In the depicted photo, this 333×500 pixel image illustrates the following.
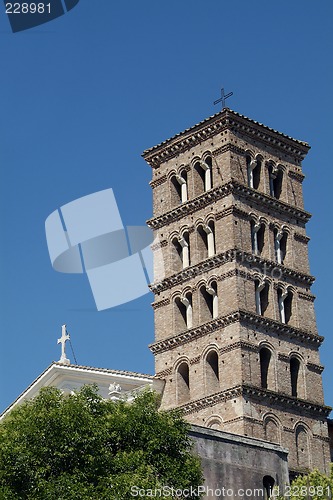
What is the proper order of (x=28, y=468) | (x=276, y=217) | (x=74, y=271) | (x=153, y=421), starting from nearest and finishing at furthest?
(x=28, y=468), (x=153, y=421), (x=74, y=271), (x=276, y=217)

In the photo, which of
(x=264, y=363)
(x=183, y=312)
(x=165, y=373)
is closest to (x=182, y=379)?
(x=165, y=373)

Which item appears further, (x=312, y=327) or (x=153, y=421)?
(x=312, y=327)

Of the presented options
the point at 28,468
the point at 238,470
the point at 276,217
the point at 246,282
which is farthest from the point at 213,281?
the point at 28,468

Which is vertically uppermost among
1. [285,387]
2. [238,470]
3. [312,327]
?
[312,327]

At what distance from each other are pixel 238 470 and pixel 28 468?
1049cm

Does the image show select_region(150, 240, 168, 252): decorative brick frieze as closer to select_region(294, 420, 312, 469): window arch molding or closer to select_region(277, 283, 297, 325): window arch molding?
select_region(277, 283, 297, 325): window arch molding

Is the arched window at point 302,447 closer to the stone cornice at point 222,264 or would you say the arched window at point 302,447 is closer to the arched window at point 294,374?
the arched window at point 294,374

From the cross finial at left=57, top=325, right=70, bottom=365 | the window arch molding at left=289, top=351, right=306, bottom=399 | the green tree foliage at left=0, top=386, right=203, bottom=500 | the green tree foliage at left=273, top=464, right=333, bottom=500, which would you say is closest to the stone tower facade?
the window arch molding at left=289, top=351, right=306, bottom=399

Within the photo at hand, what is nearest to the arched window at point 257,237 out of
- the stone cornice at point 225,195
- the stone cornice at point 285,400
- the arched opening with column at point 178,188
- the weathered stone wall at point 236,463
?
the stone cornice at point 225,195

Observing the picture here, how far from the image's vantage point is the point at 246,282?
51.7 metres

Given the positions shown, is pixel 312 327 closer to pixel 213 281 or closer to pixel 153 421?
pixel 213 281

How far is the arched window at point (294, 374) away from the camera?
5197 centimetres

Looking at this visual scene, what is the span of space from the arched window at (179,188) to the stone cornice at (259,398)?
9.90m

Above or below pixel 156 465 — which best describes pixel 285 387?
above
